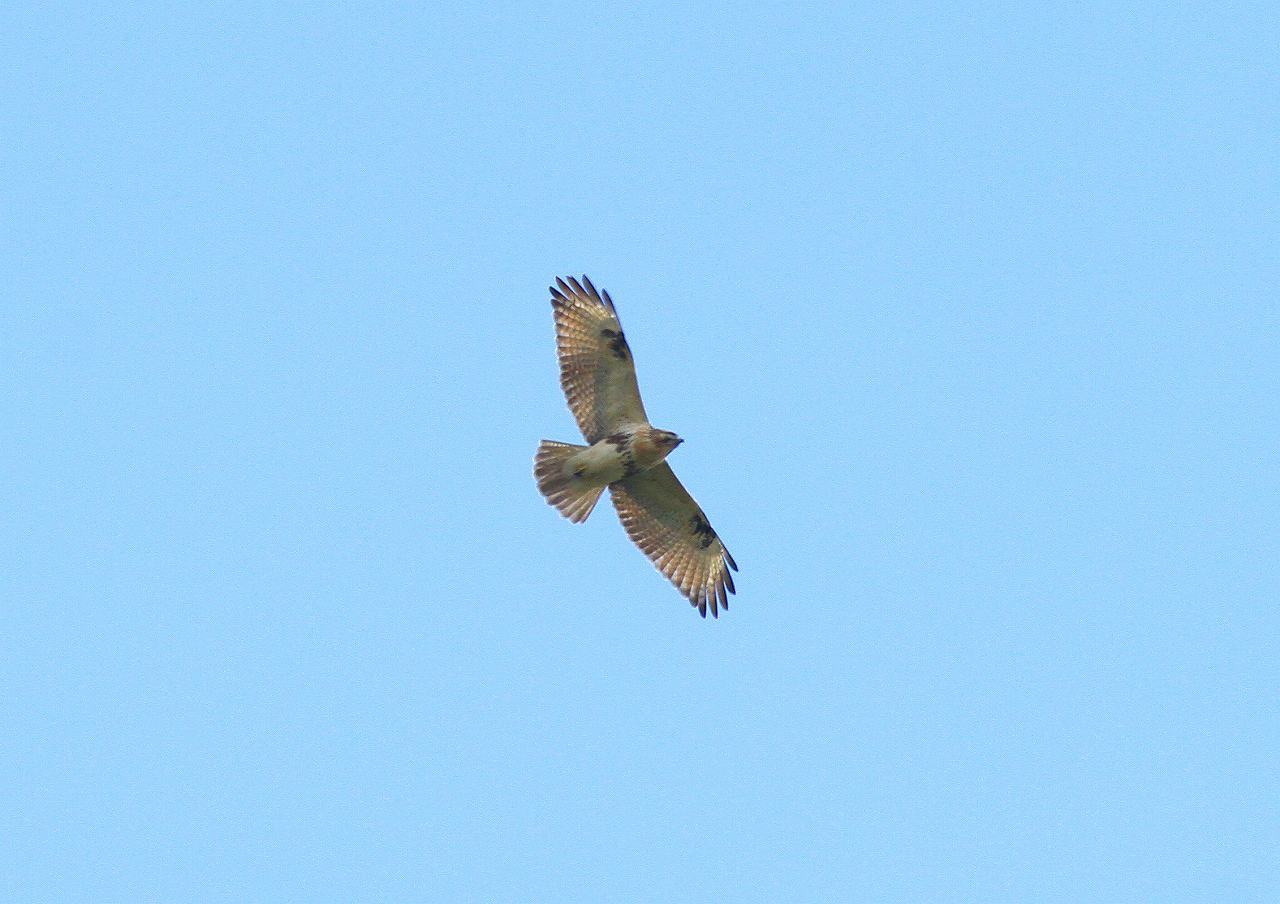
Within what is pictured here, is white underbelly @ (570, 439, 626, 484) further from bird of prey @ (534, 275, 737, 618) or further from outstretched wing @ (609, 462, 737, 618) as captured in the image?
outstretched wing @ (609, 462, 737, 618)

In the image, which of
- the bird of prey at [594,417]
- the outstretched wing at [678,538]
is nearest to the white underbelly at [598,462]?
the bird of prey at [594,417]

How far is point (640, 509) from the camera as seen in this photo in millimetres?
20688

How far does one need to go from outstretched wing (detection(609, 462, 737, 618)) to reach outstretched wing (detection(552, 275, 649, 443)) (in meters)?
0.98

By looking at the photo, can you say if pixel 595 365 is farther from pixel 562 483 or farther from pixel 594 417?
pixel 562 483

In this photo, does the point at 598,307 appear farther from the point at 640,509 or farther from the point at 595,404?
the point at 640,509

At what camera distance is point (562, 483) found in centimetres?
1950

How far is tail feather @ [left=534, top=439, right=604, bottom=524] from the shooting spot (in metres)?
19.4

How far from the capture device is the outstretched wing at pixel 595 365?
19.4 m

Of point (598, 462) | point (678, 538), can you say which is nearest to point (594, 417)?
point (598, 462)

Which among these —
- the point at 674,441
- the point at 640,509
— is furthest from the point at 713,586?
the point at 674,441

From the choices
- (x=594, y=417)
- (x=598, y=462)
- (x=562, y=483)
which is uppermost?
(x=594, y=417)

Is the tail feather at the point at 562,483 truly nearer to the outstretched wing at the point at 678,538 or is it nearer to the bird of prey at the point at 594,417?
the bird of prey at the point at 594,417

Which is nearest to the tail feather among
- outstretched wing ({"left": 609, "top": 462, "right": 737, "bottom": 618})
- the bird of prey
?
the bird of prey

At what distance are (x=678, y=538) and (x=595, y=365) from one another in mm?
2446
